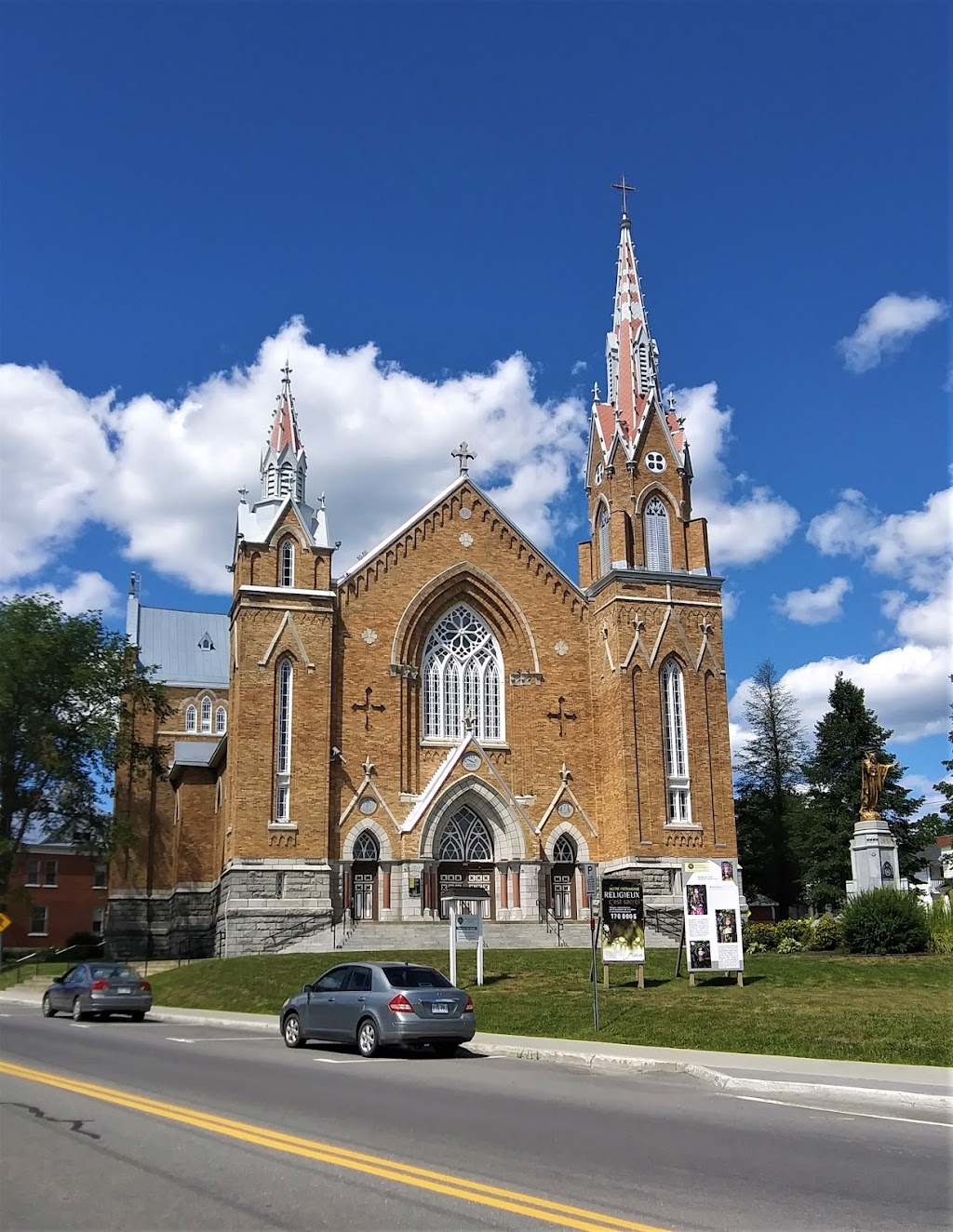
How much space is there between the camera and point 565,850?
42.4 metres

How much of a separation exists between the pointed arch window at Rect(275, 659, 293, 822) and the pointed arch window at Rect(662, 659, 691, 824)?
513 inches

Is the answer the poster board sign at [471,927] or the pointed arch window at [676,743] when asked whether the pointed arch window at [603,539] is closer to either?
the pointed arch window at [676,743]

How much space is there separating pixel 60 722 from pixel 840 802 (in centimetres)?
3376

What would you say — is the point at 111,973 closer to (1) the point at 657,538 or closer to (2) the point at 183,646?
(1) the point at 657,538

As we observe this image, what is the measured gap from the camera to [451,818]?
4141 cm

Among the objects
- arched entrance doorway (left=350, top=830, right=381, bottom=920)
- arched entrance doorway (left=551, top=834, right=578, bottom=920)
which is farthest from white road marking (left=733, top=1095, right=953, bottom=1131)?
arched entrance doorway (left=551, top=834, right=578, bottom=920)

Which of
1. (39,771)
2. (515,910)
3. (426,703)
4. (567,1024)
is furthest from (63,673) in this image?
(567,1024)

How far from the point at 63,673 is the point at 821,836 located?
3316 cm

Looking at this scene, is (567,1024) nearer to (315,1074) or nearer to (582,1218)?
(315,1074)

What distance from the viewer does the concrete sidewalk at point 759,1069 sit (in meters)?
12.0

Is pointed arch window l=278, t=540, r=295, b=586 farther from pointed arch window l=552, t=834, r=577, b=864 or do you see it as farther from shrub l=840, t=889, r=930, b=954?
shrub l=840, t=889, r=930, b=954

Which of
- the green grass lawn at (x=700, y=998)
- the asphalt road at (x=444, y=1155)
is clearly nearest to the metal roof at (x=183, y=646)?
the green grass lawn at (x=700, y=998)

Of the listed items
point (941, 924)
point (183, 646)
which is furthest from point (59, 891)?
point (941, 924)

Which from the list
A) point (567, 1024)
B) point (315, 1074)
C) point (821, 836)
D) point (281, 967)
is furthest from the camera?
point (821, 836)
